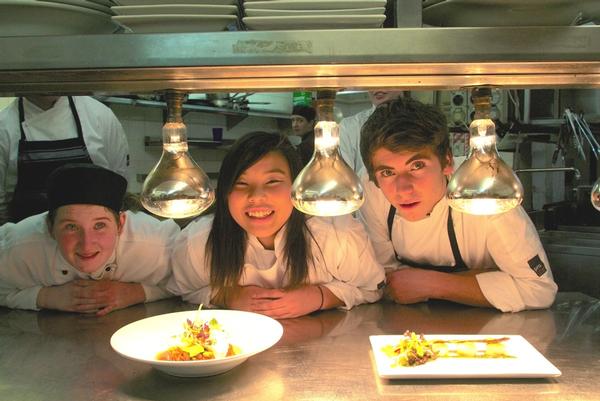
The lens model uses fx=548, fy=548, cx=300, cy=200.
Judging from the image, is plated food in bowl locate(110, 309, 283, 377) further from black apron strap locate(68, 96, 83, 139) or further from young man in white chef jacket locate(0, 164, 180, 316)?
black apron strap locate(68, 96, 83, 139)

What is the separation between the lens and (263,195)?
1365 millimetres

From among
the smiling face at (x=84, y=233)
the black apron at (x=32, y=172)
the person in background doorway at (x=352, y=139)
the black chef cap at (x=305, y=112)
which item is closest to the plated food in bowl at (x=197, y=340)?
the smiling face at (x=84, y=233)

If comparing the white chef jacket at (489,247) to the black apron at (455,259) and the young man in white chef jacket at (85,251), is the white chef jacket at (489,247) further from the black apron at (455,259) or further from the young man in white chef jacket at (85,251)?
the young man in white chef jacket at (85,251)

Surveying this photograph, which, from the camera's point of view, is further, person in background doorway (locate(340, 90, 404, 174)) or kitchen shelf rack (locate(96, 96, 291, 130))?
kitchen shelf rack (locate(96, 96, 291, 130))

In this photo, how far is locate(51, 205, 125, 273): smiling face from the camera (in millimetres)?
1433

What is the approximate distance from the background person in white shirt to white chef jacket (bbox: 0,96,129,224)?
76cm

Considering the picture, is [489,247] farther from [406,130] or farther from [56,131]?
[56,131]

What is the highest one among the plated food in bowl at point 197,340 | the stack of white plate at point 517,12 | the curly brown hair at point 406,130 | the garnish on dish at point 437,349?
the stack of white plate at point 517,12

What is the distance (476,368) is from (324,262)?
0.61 meters

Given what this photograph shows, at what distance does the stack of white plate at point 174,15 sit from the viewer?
2.43 ft

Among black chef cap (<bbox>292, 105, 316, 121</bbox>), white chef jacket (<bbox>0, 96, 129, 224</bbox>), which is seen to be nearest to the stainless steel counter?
white chef jacket (<bbox>0, 96, 129, 224</bbox>)

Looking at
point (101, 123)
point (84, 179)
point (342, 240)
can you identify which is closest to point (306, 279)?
point (342, 240)

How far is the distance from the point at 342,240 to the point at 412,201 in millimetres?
258

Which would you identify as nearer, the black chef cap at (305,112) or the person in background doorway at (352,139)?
the person in background doorway at (352,139)
